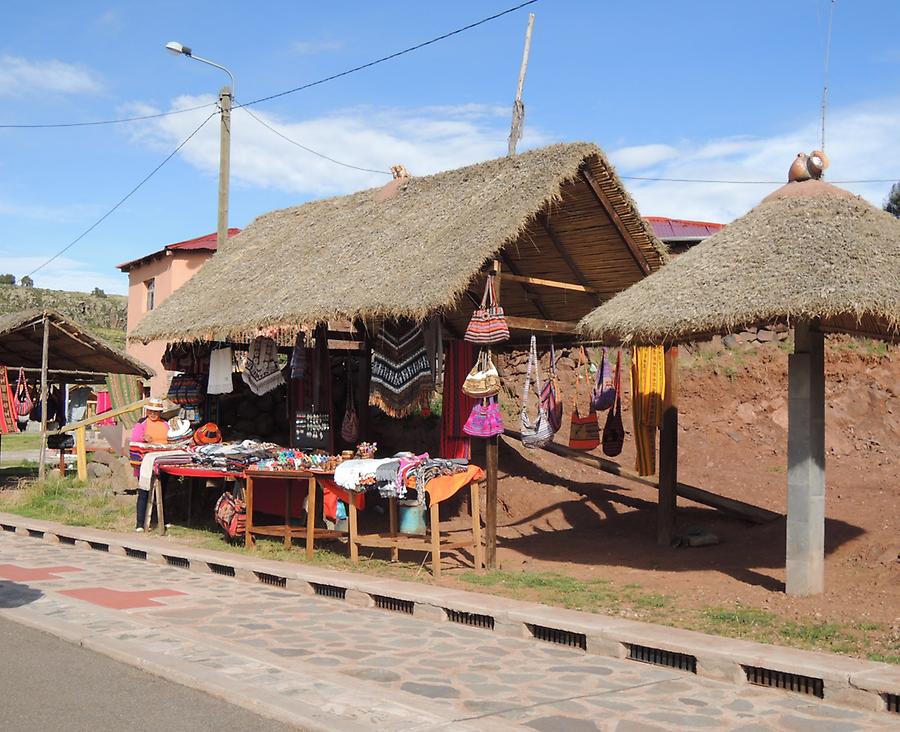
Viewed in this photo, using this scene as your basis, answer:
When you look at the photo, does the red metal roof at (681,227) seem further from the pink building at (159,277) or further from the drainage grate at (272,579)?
the drainage grate at (272,579)

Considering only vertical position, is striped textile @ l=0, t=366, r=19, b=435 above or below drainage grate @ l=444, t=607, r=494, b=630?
above

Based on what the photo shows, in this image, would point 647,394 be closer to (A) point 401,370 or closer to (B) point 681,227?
(A) point 401,370

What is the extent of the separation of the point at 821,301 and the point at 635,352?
408cm

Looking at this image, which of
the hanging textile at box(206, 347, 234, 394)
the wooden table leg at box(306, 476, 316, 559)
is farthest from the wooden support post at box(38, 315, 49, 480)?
the wooden table leg at box(306, 476, 316, 559)

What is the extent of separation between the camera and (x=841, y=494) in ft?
39.3

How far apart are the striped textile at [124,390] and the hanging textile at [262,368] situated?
652cm

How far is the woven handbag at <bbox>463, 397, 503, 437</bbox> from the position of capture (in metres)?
10.2

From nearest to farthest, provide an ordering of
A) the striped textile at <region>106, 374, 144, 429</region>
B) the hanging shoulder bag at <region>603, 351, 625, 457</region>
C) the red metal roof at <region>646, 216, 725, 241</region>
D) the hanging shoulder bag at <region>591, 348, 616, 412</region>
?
the hanging shoulder bag at <region>591, 348, 616, 412</region> → the hanging shoulder bag at <region>603, 351, 625, 457</region> → the striped textile at <region>106, 374, 144, 429</region> → the red metal roof at <region>646, 216, 725, 241</region>

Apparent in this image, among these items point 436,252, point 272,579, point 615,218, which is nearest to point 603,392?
point 615,218

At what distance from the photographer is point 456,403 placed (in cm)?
1183

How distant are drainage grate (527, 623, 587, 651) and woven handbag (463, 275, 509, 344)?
134 inches

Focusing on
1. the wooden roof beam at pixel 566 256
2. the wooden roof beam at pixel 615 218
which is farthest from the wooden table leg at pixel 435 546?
the wooden roof beam at pixel 615 218

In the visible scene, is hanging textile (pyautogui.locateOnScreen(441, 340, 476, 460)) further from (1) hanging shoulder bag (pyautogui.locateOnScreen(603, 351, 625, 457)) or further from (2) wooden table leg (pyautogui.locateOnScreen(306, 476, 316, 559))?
(1) hanging shoulder bag (pyautogui.locateOnScreen(603, 351, 625, 457))

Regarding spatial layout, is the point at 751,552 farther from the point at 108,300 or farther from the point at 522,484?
the point at 108,300
